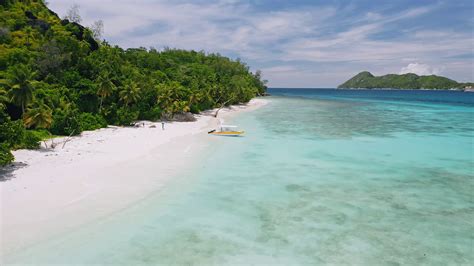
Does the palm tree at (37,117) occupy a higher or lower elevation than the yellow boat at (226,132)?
higher

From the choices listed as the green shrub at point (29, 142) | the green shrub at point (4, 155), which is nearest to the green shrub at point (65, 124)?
the green shrub at point (29, 142)

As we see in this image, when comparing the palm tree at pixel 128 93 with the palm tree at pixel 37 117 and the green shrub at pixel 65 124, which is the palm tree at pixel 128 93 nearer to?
the green shrub at pixel 65 124

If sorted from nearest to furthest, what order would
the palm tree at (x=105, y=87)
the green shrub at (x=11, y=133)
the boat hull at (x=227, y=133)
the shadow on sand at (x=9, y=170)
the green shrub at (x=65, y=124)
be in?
the shadow on sand at (x=9, y=170) < the green shrub at (x=11, y=133) < the green shrub at (x=65, y=124) < the boat hull at (x=227, y=133) < the palm tree at (x=105, y=87)

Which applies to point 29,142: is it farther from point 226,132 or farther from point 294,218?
point 294,218

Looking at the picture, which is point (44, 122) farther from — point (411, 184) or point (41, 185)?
point (411, 184)

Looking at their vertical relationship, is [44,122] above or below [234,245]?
above

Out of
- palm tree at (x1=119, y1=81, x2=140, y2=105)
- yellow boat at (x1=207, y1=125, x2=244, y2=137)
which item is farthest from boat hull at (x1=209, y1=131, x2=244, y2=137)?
palm tree at (x1=119, y1=81, x2=140, y2=105)

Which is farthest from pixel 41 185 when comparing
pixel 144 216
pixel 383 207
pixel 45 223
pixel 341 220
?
pixel 383 207
